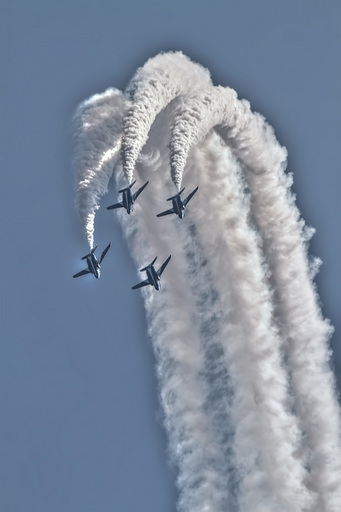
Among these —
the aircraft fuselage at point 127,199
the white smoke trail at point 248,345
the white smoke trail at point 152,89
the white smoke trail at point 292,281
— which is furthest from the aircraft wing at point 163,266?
the white smoke trail at point 152,89

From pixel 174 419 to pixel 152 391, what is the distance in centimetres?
241

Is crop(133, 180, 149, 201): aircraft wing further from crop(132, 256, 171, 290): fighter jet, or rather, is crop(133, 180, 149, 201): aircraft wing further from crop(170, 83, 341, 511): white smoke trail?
crop(170, 83, 341, 511): white smoke trail

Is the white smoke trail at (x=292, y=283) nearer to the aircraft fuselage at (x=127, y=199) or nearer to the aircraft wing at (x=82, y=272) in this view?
the aircraft fuselage at (x=127, y=199)

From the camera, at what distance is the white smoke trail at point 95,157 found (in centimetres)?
5225

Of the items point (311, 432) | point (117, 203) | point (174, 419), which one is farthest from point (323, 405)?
point (117, 203)

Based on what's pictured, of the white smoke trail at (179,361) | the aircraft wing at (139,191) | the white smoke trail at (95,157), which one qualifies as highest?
the white smoke trail at (95,157)

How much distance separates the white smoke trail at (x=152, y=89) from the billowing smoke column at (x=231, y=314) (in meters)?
0.12

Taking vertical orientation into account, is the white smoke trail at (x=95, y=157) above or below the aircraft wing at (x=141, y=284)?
above

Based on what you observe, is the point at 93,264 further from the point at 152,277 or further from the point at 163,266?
the point at 163,266

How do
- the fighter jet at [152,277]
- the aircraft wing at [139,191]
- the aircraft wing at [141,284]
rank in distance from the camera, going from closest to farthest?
the aircraft wing at [139,191]
the fighter jet at [152,277]
the aircraft wing at [141,284]

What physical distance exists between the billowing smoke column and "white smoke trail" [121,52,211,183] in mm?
123

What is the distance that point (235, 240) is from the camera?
189 feet

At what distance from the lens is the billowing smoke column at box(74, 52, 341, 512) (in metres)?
55.2

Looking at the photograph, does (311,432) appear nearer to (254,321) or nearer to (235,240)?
(254,321)
